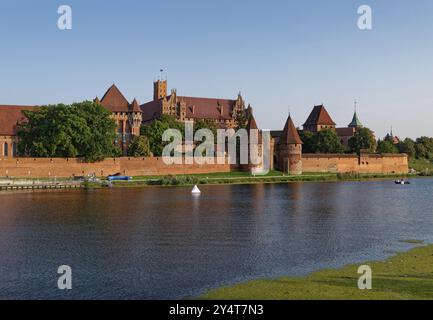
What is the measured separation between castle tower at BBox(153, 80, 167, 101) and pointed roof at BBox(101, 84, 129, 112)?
26.6m

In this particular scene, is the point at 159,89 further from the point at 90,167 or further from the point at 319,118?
the point at 90,167

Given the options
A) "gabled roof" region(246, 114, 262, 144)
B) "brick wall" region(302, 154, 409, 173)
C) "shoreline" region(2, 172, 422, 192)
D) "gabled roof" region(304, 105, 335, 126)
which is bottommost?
"shoreline" region(2, 172, 422, 192)

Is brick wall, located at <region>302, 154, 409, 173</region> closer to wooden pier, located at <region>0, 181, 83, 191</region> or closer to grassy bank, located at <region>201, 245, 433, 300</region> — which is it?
wooden pier, located at <region>0, 181, 83, 191</region>

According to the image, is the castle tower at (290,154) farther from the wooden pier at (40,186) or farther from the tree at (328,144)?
the wooden pier at (40,186)

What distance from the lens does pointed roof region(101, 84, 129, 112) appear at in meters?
79.7

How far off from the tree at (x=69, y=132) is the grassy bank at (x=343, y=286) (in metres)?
48.2

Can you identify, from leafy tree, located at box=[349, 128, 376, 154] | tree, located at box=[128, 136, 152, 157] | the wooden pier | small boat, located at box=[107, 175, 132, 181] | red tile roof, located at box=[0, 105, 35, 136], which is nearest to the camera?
the wooden pier

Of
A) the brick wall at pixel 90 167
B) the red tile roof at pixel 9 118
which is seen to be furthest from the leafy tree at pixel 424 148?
the red tile roof at pixel 9 118

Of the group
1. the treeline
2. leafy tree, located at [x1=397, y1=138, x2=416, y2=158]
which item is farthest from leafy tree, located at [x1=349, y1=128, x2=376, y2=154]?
leafy tree, located at [x1=397, y1=138, x2=416, y2=158]

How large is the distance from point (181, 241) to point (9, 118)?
5967cm

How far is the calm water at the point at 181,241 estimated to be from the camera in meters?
15.0

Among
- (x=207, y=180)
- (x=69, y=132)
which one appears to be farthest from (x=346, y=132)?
(x=69, y=132)

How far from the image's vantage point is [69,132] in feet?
197
